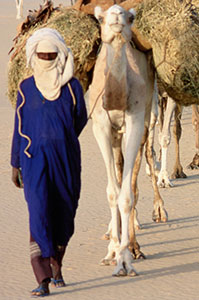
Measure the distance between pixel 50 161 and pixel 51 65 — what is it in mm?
783

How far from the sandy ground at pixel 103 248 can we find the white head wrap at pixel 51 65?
5.48 ft

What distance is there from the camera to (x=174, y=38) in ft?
30.2

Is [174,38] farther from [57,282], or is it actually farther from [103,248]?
[57,282]

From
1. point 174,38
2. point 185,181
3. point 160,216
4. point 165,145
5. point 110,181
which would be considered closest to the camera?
point 110,181

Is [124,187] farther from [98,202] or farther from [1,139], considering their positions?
[1,139]

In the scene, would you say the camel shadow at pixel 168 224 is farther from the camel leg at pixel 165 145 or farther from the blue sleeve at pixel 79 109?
the blue sleeve at pixel 79 109

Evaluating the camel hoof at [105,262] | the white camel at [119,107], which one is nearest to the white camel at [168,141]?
the white camel at [119,107]

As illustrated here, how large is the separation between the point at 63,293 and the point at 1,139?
40.0 feet

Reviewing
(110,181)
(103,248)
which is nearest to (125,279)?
(110,181)

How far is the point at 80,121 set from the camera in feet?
25.7

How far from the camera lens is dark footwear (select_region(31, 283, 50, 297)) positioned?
25.2 feet

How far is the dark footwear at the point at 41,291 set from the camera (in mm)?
7695

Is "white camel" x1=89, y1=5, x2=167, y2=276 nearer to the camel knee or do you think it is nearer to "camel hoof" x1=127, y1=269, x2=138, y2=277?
"camel hoof" x1=127, y1=269, x2=138, y2=277

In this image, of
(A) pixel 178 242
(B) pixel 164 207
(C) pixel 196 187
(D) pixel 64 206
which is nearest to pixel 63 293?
(D) pixel 64 206
